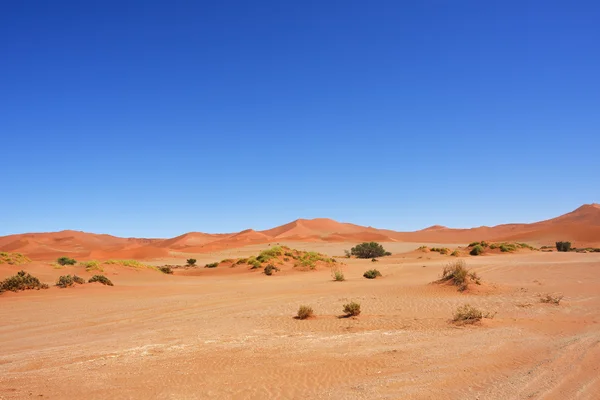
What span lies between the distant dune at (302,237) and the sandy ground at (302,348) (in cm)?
5699

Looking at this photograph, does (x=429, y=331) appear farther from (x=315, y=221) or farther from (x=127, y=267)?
(x=315, y=221)

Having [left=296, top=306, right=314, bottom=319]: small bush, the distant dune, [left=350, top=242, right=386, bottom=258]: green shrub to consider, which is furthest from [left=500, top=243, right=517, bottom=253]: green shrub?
[left=296, top=306, right=314, bottom=319]: small bush

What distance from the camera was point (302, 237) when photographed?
117m

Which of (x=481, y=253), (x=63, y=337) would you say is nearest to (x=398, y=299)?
(x=63, y=337)

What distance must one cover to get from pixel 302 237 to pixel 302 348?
10819 centimetres

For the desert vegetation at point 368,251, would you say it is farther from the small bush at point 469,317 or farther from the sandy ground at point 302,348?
the small bush at point 469,317

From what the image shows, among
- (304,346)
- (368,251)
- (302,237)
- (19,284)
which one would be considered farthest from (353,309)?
(302,237)

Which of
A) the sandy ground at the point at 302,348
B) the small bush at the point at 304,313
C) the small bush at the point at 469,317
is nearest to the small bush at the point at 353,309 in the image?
the sandy ground at the point at 302,348

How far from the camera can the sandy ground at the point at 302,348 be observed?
6.19 metres

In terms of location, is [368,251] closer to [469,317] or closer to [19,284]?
[19,284]

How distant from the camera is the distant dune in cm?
7688

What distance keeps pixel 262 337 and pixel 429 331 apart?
380cm

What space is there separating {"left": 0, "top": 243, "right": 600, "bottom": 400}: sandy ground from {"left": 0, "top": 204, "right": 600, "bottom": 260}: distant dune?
187ft

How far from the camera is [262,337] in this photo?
993 cm
